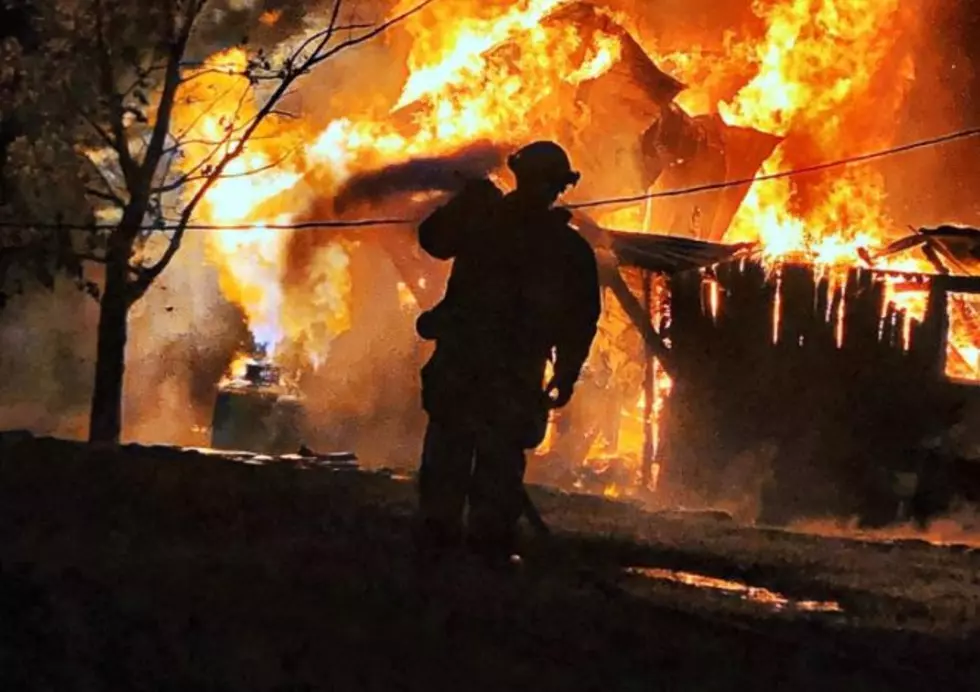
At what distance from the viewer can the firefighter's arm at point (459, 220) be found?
7488 millimetres

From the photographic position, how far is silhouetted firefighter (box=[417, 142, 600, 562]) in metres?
7.33

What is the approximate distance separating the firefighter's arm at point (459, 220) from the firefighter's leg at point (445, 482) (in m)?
1.03

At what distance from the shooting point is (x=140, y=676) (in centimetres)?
443

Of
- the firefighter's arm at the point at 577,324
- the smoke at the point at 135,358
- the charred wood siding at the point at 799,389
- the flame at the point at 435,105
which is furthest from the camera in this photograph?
the smoke at the point at 135,358

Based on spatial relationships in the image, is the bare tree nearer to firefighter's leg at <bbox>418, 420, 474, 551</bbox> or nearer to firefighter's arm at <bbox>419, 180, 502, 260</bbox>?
firefighter's arm at <bbox>419, 180, 502, 260</bbox>

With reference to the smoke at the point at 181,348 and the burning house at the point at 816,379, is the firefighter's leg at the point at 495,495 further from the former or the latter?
the smoke at the point at 181,348

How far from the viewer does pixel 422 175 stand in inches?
766

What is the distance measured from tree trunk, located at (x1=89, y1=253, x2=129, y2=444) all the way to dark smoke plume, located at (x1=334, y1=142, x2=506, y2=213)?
17.4ft

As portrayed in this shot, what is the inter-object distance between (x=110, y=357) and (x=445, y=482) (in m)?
9.22

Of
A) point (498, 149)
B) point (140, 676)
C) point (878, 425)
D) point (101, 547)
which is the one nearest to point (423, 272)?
point (498, 149)

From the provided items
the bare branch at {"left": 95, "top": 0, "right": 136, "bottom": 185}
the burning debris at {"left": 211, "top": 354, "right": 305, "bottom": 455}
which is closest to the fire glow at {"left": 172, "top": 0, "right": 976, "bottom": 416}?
the burning debris at {"left": 211, "top": 354, "right": 305, "bottom": 455}

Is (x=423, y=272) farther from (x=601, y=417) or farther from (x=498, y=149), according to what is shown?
(x=601, y=417)

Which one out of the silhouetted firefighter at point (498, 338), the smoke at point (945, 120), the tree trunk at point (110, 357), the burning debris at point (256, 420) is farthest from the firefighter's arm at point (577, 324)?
the smoke at point (945, 120)

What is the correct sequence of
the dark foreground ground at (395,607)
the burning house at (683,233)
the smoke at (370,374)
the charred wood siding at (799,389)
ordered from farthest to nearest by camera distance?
1. the smoke at (370,374)
2. the burning house at (683,233)
3. the charred wood siding at (799,389)
4. the dark foreground ground at (395,607)
